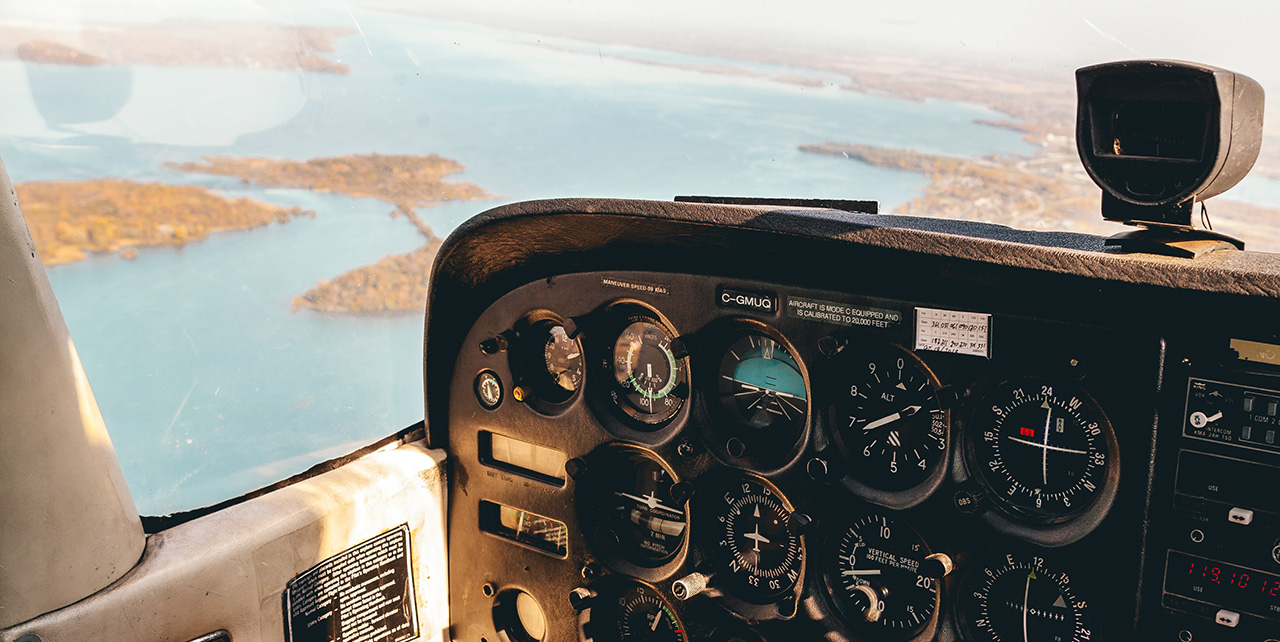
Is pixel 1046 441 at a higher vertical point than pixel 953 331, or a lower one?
lower

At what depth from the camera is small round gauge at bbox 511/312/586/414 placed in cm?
256

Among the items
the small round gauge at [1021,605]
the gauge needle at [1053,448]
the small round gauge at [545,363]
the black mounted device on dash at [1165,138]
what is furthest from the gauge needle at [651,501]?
the black mounted device on dash at [1165,138]

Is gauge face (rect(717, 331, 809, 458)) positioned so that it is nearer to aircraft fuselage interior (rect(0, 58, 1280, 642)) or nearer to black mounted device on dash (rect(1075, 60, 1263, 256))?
aircraft fuselage interior (rect(0, 58, 1280, 642))

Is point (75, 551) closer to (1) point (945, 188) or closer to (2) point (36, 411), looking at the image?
(2) point (36, 411)

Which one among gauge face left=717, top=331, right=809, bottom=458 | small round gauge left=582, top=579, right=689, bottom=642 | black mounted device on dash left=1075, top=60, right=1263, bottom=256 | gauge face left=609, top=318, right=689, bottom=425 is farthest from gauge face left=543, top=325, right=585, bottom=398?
black mounted device on dash left=1075, top=60, right=1263, bottom=256

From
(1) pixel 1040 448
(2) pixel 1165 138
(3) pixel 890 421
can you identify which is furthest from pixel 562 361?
(2) pixel 1165 138

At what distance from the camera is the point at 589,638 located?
258 cm

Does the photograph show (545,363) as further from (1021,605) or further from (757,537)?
(1021,605)

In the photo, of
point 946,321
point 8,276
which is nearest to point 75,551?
point 8,276

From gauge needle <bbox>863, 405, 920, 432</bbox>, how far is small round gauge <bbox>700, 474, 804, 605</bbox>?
0.28m

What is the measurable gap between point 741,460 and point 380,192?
3.79 feet

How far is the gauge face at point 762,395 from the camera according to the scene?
2209mm

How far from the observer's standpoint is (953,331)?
1921mm

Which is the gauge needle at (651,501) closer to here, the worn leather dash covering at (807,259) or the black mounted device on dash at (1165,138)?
→ the worn leather dash covering at (807,259)
